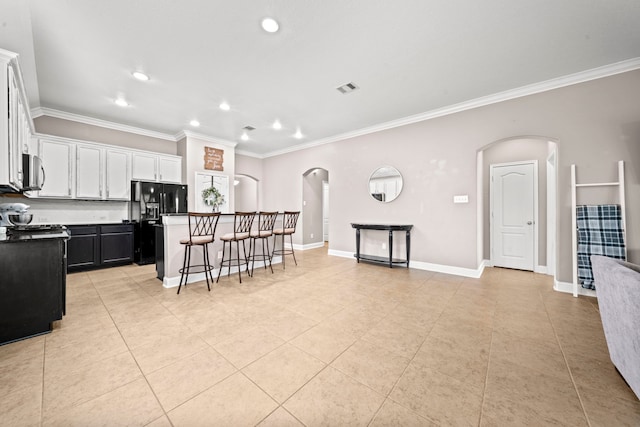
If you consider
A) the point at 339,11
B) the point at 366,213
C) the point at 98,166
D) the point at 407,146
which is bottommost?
the point at 366,213

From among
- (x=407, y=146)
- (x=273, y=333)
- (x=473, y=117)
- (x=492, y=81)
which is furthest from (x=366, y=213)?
(x=273, y=333)

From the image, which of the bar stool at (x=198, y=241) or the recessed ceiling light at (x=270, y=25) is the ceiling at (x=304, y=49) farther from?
the bar stool at (x=198, y=241)

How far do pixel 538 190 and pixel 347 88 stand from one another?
13.3 feet

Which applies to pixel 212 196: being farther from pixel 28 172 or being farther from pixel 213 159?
pixel 28 172

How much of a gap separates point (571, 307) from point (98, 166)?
8.04 meters

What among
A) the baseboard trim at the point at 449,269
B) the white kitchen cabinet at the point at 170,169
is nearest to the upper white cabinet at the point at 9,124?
the white kitchen cabinet at the point at 170,169

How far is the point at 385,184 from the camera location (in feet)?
17.2

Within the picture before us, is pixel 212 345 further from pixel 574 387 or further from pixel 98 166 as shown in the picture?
pixel 98 166

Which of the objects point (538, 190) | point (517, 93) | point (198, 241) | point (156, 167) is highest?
point (517, 93)

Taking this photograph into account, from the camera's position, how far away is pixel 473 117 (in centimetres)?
415

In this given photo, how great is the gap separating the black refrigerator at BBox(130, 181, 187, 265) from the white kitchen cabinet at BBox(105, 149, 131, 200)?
0.44ft

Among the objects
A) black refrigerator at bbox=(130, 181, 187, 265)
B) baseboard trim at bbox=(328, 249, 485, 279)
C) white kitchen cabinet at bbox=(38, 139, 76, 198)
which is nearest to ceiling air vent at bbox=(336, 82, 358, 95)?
baseboard trim at bbox=(328, 249, 485, 279)

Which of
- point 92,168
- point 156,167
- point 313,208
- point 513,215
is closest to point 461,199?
point 513,215

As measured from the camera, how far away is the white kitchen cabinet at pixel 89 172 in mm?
4633
